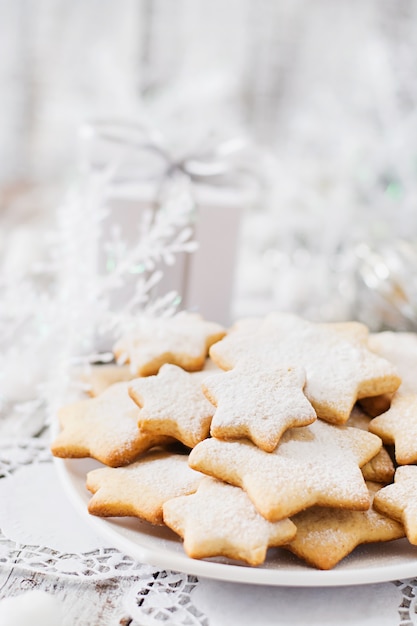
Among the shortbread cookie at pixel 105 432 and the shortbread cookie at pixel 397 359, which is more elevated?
the shortbread cookie at pixel 397 359

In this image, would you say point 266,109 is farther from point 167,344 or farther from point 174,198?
point 167,344

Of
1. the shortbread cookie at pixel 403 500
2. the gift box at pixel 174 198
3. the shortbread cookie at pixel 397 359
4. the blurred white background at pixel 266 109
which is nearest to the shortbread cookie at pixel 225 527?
the shortbread cookie at pixel 403 500

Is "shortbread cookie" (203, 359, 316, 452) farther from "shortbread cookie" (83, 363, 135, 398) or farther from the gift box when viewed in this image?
the gift box

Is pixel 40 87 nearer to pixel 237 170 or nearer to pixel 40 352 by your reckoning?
pixel 237 170

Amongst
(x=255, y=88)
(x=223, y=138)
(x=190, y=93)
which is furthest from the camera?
(x=255, y=88)

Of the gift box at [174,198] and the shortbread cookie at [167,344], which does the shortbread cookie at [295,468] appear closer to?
the shortbread cookie at [167,344]

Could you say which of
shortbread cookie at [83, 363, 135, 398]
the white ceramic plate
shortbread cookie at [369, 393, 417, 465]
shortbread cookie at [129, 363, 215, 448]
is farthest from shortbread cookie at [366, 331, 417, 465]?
shortbread cookie at [83, 363, 135, 398]

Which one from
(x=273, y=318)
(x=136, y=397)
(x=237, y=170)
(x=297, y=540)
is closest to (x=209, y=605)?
(x=297, y=540)
